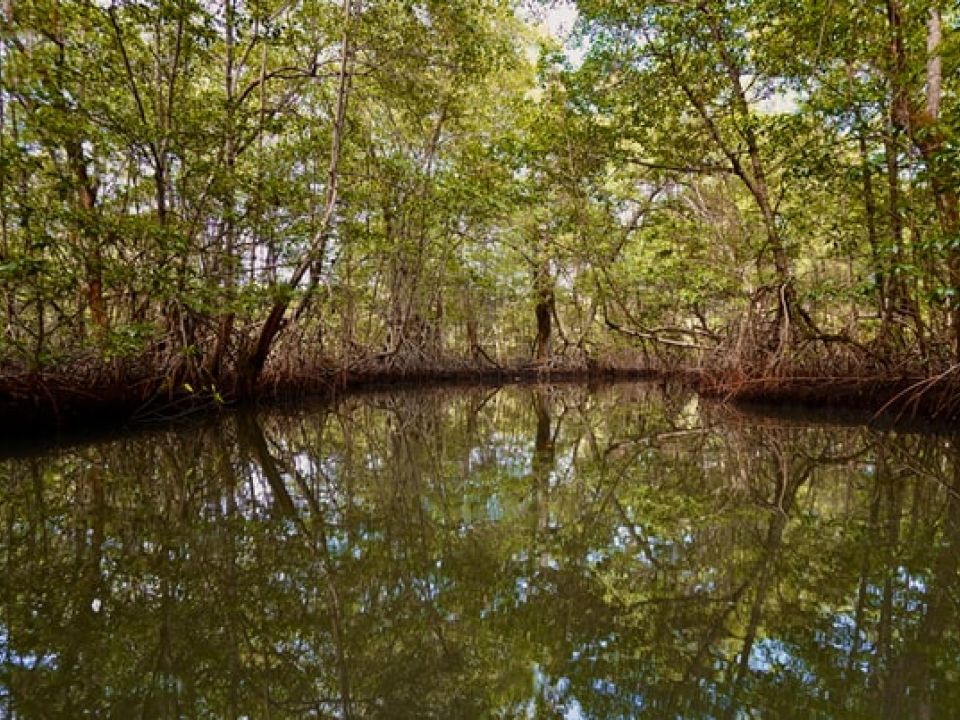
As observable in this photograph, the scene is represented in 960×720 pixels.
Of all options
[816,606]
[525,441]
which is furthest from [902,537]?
[525,441]

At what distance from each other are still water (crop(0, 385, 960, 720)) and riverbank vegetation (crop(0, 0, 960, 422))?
6.10 ft

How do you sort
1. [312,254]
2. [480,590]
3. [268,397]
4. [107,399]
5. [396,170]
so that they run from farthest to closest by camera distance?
[396,170], [268,397], [312,254], [107,399], [480,590]

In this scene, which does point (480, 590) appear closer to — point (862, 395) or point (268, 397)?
point (862, 395)

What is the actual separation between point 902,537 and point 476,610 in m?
1.68

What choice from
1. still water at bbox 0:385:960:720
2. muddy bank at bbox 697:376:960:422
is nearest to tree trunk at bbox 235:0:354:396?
still water at bbox 0:385:960:720

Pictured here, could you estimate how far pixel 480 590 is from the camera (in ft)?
5.71

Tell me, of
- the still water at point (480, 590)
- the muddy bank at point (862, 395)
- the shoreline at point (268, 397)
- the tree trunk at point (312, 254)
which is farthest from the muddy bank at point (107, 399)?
the muddy bank at point (862, 395)

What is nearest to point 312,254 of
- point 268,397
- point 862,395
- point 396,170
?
point 268,397

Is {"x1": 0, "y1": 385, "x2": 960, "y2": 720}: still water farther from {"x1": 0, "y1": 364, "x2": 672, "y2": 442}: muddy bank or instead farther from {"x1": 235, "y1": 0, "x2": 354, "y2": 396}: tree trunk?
{"x1": 235, "y1": 0, "x2": 354, "y2": 396}: tree trunk

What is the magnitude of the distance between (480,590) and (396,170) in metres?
8.06

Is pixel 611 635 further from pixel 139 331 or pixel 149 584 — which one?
pixel 139 331

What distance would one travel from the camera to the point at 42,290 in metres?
3.92

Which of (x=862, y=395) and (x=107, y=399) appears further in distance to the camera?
(x=862, y=395)

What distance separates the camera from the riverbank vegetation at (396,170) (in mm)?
4410
